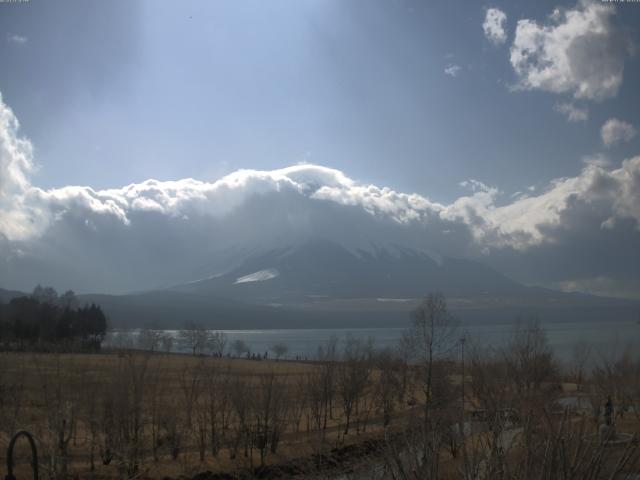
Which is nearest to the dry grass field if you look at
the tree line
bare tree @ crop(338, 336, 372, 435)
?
bare tree @ crop(338, 336, 372, 435)

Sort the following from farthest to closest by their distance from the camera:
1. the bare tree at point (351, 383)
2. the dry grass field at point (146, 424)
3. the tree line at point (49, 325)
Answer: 1. the tree line at point (49, 325)
2. the bare tree at point (351, 383)
3. the dry grass field at point (146, 424)

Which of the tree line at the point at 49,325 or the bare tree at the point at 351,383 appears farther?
the tree line at the point at 49,325

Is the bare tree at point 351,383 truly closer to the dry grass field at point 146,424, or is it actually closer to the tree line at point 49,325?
the dry grass field at point 146,424

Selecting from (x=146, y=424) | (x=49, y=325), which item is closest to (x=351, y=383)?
(x=146, y=424)

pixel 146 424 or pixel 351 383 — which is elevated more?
pixel 351 383

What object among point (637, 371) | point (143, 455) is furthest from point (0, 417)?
point (637, 371)

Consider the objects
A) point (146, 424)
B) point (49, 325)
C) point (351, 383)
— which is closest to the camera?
point (146, 424)

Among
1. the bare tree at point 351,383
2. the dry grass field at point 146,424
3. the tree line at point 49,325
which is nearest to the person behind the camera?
the dry grass field at point 146,424

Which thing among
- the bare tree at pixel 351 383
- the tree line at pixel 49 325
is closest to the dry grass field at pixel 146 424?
the bare tree at pixel 351 383

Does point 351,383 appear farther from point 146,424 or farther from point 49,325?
point 49,325

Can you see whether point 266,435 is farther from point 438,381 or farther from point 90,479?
point 438,381

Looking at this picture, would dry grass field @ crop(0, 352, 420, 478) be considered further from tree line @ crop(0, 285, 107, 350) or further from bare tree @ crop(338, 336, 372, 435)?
tree line @ crop(0, 285, 107, 350)

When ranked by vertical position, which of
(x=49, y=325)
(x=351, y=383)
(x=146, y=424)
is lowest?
(x=146, y=424)

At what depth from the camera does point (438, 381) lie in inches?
1719
